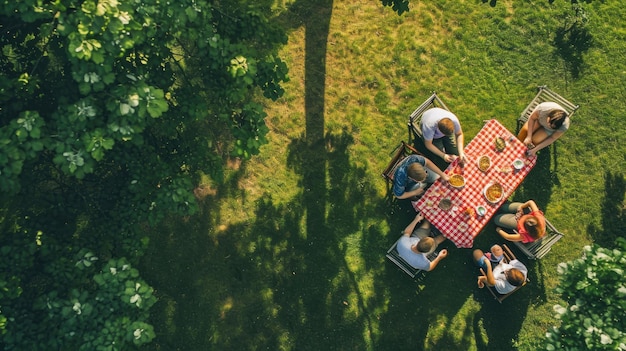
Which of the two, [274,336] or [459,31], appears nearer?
[274,336]

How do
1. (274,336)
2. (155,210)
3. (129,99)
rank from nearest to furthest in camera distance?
(129,99)
(155,210)
(274,336)

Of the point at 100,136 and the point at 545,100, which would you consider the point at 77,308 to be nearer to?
the point at 100,136

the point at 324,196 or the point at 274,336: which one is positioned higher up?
the point at 324,196

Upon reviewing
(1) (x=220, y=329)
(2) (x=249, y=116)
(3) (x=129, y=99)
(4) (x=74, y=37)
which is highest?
(4) (x=74, y=37)

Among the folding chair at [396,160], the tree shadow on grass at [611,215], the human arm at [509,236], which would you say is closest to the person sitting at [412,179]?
the folding chair at [396,160]

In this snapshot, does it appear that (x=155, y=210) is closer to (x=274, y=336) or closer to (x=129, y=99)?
(x=129, y=99)

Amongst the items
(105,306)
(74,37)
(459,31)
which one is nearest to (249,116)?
(74,37)

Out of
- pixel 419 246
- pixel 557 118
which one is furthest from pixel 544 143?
pixel 419 246

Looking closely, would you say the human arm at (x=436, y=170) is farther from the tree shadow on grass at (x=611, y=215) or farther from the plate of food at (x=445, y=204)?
the tree shadow on grass at (x=611, y=215)
